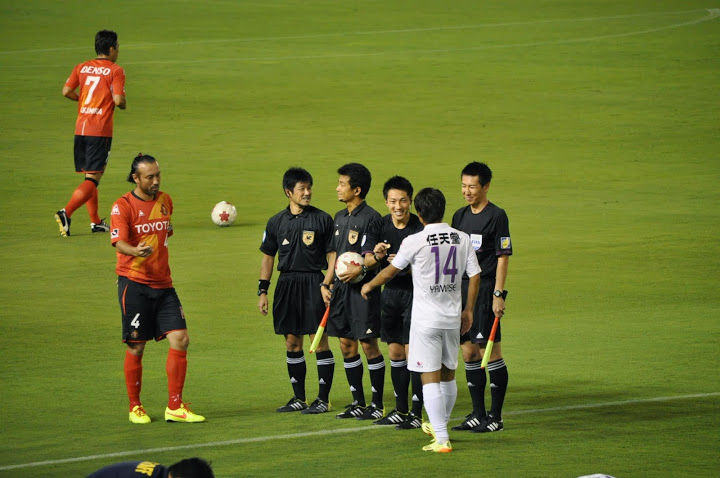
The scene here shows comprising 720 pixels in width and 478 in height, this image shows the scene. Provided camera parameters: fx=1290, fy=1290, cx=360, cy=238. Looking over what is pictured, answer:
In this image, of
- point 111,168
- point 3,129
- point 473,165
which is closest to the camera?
point 473,165

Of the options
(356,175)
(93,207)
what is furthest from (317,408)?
(93,207)

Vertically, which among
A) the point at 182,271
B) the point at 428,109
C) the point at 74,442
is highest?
the point at 428,109

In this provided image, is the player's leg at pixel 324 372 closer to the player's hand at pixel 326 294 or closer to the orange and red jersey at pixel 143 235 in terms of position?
the player's hand at pixel 326 294

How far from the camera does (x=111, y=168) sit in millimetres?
26016

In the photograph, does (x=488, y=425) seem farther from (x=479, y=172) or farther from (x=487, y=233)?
(x=479, y=172)

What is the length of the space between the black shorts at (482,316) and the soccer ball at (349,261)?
90 cm

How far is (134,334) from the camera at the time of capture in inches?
424

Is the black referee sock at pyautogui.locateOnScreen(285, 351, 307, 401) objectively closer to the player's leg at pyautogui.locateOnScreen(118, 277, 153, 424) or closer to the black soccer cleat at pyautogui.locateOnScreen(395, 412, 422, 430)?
the black soccer cleat at pyautogui.locateOnScreen(395, 412, 422, 430)

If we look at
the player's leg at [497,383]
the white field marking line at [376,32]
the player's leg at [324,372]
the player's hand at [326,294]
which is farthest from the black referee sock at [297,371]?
the white field marking line at [376,32]

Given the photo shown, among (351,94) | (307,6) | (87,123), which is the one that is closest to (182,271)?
(87,123)

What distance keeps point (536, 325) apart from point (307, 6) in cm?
3227

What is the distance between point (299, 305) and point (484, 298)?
167 centimetres

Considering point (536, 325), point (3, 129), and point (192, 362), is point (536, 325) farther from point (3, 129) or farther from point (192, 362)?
point (3, 129)

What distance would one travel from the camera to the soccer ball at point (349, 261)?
10.8 m
